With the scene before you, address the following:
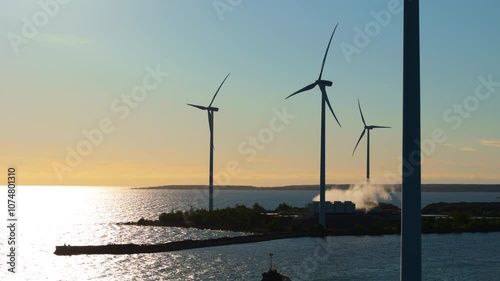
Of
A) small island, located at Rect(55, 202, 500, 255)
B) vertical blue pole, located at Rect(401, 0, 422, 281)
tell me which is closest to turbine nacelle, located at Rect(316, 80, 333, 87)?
small island, located at Rect(55, 202, 500, 255)

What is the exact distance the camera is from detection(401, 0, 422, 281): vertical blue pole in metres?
27.6

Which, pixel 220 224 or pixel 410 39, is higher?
pixel 410 39

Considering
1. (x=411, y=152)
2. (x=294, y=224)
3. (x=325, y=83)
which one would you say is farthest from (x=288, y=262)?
(x=411, y=152)

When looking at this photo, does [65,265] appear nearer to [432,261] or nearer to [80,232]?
[432,261]

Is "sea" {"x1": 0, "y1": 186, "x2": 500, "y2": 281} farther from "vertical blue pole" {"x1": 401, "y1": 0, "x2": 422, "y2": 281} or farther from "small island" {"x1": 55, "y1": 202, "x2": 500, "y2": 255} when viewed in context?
"vertical blue pole" {"x1": 401, "y1": 0, "x2": 422, "y2": 281}

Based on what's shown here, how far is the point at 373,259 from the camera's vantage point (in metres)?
101

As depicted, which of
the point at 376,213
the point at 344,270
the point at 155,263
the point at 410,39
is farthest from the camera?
the point at 376,213

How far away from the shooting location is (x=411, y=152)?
2812 centimetres

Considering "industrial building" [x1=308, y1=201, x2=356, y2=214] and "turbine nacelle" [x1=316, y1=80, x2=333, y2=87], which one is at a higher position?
"turbine nacelle" [x1=316, y1=80, x2=333, y2=87]

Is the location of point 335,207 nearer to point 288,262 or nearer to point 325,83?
point 325,83

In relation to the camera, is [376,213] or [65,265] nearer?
[65,265]

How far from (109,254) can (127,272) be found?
22656 millimetres

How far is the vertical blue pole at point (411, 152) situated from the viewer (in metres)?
27.6

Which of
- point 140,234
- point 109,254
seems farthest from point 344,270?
point 140,234
